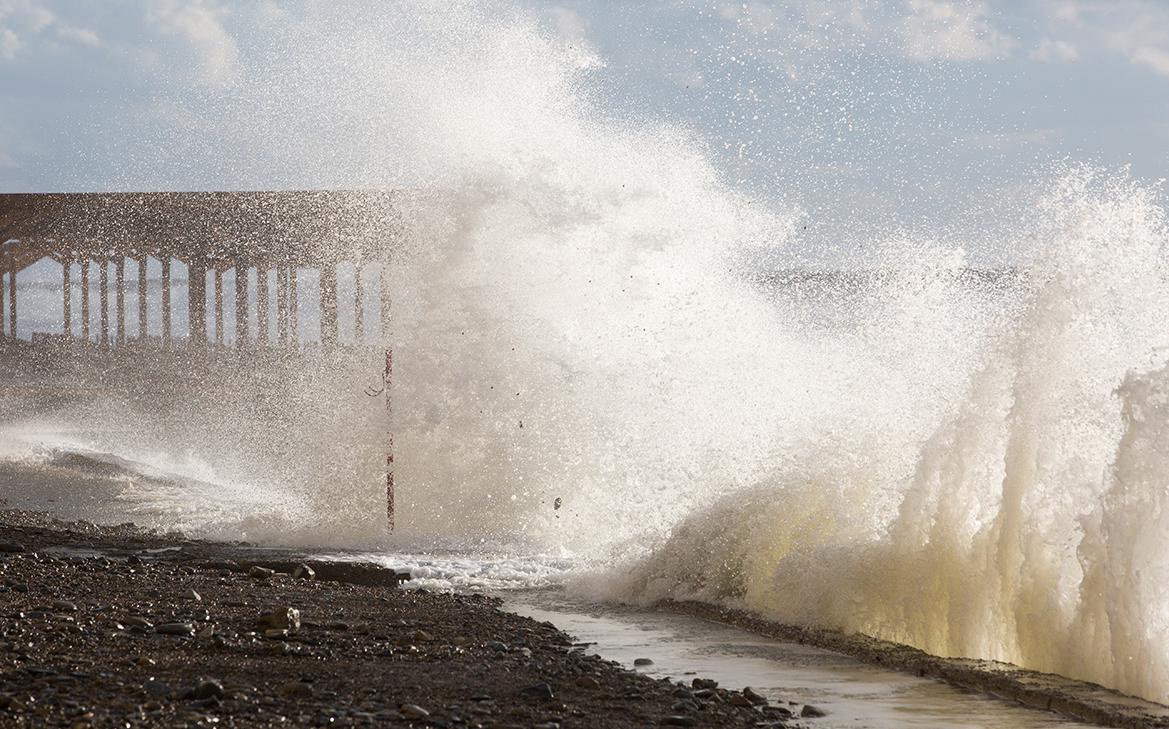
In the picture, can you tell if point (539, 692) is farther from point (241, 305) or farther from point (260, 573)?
point (241, 305)

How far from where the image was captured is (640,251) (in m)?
18.8

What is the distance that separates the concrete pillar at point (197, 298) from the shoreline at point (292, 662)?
28992 millimetres

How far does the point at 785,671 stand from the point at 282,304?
34.5 m

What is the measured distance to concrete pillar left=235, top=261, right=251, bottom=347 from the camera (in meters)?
38.5

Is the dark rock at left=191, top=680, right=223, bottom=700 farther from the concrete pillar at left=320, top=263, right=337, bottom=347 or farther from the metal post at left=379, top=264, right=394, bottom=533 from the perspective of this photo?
the concrete pillar at left=320, top=263, right=337, bottom=347

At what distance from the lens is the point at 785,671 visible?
26.8 feet

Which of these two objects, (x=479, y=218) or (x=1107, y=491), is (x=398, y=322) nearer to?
(x=479, y=218)

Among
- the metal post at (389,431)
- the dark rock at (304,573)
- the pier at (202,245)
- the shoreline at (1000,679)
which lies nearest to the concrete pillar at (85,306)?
the pier at (202,245)

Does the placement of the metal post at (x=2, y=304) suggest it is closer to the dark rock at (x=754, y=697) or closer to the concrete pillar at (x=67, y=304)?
the concrete pillar at (x=67, y=304)

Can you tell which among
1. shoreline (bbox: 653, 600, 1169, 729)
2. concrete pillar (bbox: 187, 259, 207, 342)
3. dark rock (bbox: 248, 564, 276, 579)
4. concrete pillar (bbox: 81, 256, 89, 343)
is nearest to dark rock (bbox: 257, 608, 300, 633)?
dark rock (bbox: 248, 564, 276, 579)

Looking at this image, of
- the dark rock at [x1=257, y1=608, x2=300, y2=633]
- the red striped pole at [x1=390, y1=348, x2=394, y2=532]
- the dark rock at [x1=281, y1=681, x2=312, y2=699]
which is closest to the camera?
the dark rock at [x1=281, y1=681, x2=312, y2=699]

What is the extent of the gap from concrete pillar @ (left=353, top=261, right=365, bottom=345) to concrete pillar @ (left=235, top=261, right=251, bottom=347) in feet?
9.78

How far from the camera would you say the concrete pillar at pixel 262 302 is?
40.3m

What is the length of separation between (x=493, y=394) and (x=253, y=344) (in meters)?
24.0
